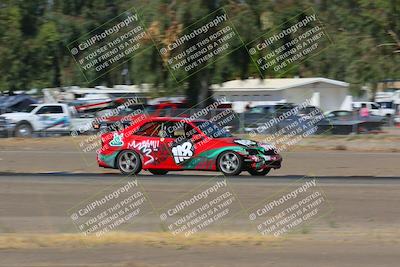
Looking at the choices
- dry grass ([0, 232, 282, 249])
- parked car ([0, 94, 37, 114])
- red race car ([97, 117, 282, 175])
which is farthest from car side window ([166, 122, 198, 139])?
parked car ([0, 94, 37, 114])

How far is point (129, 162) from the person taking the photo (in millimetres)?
17219

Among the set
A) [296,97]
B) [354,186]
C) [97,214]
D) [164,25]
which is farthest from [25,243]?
[296,97]

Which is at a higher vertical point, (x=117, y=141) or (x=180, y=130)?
(x=117, y=141)

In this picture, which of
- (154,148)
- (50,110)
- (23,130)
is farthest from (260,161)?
(50,110)

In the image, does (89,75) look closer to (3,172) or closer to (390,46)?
(390,46)

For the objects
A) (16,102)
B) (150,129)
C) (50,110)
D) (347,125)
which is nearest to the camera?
(150,129)

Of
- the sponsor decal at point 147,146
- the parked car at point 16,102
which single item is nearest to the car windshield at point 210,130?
the sponsor decal at point 147,146

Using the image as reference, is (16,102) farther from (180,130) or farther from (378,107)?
(180,130)

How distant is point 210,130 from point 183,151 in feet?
2.76

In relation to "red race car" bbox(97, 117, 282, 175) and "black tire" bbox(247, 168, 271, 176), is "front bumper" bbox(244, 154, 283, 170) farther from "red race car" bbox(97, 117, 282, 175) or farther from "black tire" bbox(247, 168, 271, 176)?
"black tire" bbox(247, 168, 271, 176)

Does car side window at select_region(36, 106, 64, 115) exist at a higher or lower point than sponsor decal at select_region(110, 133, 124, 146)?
higher

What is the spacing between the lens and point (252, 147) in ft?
55.0

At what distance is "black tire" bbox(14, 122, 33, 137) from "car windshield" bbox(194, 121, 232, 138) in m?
18.0

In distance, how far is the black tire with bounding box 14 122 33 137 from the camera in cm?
3366
